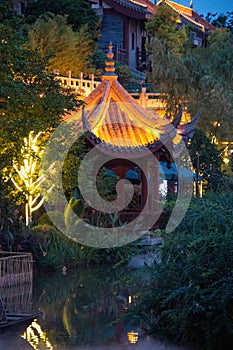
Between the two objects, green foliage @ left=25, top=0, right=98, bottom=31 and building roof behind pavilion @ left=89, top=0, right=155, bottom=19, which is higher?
building roof behind pavilion @ left=89, top=0, right=155, bottom=19

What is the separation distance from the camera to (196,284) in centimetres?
891

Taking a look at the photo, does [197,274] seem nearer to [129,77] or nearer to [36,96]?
[36,96]

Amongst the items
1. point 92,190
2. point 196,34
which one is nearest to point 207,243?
point 92,190

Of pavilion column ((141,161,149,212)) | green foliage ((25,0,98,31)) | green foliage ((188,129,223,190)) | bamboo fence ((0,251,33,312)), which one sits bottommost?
bamboo fence ((0,251,33,312))

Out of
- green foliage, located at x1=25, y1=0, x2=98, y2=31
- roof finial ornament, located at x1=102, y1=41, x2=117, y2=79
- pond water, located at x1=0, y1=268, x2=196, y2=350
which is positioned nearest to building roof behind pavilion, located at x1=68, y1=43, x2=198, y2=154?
roof finial ornament, located at x1=102, y1=41, x2=117, y2=79

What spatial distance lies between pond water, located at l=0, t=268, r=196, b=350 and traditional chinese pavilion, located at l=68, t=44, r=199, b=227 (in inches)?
169

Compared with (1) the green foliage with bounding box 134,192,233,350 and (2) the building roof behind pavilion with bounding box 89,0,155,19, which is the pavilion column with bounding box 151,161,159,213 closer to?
(1) the green foliage with bounding box 134,192,233,350

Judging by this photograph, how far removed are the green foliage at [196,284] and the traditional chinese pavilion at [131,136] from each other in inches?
390

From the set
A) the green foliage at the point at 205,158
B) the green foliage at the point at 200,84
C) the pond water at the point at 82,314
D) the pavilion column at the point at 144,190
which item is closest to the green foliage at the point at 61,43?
the green foliage at the point at 200,84

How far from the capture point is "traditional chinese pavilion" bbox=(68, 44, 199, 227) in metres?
20.5

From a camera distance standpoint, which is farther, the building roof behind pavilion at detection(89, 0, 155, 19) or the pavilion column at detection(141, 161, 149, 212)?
the building roof behind pavilion at detection(89, 0, 155, 19)

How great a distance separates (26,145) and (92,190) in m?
2.77

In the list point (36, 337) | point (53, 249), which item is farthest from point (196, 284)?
point (53, 249)

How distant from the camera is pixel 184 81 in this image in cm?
2739
